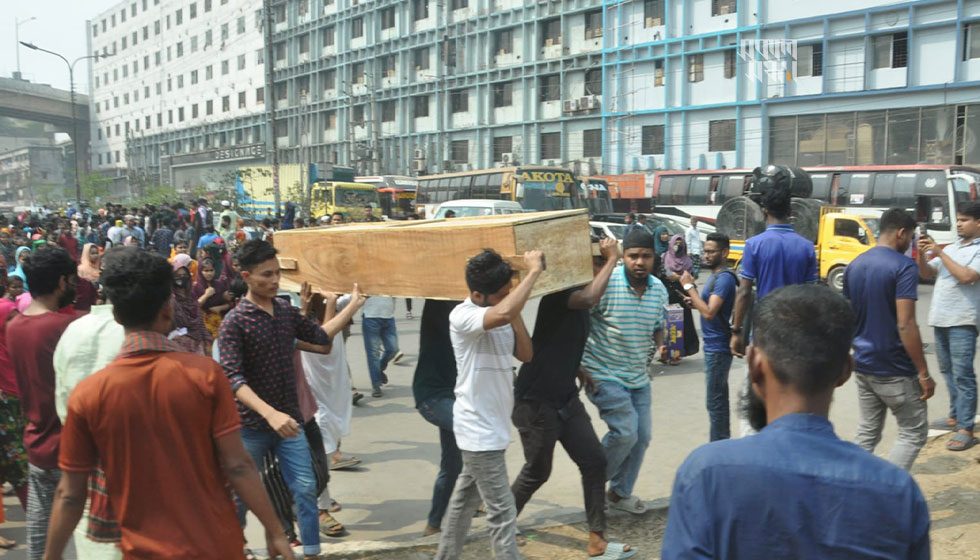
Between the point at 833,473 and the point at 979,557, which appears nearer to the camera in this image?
the point at 833,473

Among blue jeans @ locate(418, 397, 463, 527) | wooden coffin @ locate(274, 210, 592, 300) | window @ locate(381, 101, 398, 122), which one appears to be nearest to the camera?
wooden coffin @ locate(274, 210, 592, 300)

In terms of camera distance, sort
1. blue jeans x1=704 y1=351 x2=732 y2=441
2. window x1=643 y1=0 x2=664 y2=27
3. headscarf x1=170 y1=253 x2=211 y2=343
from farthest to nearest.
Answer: window x1=643 y1=0 x2=664 y2=27 → headscarf x1=170 y1=253 x2=211 y2=343 → blue jeans x1=704 y1=351 x2=732 y2=441

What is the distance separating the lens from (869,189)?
22609 mm

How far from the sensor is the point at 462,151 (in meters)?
42.0

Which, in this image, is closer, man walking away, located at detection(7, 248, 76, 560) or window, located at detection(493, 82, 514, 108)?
man walking away, located at detection(7, 248, 76, 560)

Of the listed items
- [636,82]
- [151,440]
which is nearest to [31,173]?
[636,82]

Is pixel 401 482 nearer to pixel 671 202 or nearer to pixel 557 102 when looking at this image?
pixel 671 202

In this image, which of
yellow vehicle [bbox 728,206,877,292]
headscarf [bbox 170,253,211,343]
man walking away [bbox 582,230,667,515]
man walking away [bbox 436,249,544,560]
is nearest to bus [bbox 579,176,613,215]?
yellow vehicle [bbox 728,206,877,292]

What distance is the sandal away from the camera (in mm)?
4703

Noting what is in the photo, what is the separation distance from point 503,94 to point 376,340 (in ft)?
110

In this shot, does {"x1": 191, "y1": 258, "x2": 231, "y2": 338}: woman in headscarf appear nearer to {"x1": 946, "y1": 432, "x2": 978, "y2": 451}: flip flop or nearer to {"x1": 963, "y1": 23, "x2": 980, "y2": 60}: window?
{"x1": 946, "y1": 432, "x2": 978, "y2": 451}: flip flop

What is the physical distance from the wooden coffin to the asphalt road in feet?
5.51

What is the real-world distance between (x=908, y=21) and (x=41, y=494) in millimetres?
30671

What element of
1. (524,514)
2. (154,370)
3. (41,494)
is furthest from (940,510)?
(41,494)
